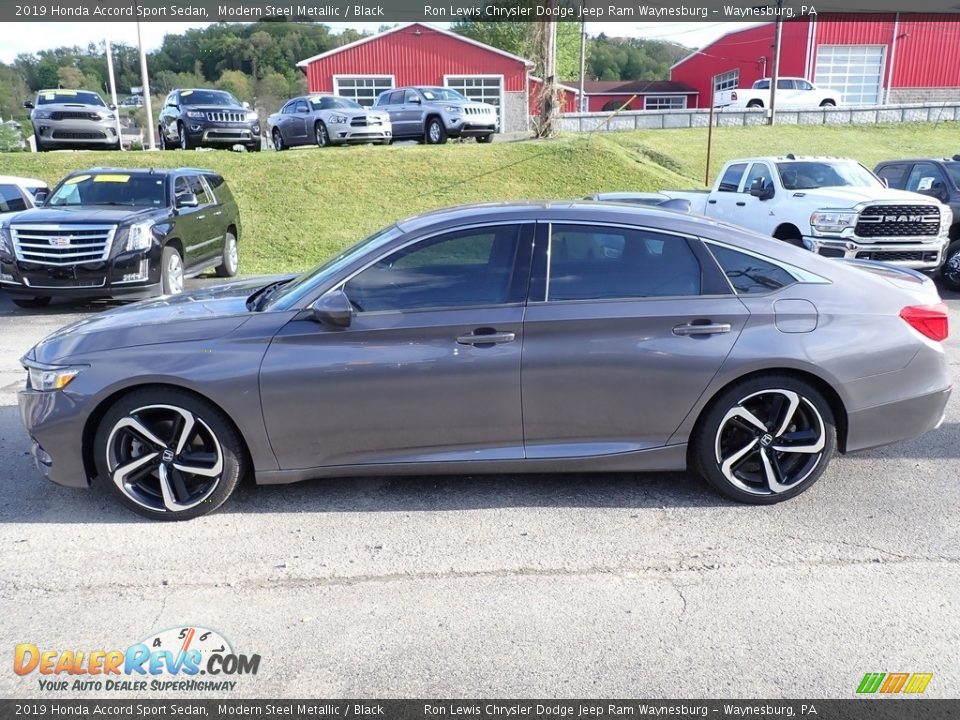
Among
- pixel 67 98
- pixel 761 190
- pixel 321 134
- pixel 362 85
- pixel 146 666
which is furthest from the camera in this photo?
pixel 362 85

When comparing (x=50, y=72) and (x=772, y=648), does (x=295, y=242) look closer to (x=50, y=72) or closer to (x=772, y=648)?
(x=772, y=648)

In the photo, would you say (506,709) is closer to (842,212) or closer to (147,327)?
(147,327)

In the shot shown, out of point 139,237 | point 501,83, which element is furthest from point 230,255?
point 501,83

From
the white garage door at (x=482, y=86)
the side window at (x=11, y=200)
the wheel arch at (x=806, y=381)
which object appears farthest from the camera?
the white garage door at (x=482, y=86)

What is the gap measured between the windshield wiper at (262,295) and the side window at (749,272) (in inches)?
99.1

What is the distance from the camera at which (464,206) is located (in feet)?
14.8

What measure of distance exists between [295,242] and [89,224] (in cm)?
597

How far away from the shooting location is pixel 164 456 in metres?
3.99

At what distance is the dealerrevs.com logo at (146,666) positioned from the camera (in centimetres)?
284

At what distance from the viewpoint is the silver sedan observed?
793 inches

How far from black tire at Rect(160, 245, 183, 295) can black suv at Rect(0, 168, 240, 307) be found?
1 cm

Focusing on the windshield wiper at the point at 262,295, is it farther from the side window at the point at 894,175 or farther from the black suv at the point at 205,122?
the black suv at the point at 205,122

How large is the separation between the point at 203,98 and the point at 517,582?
798 inches

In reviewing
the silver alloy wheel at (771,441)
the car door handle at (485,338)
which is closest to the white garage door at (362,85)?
the car door handle at (485,338)
